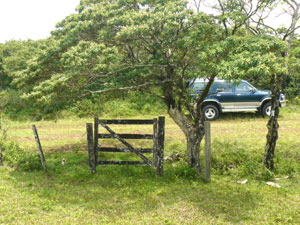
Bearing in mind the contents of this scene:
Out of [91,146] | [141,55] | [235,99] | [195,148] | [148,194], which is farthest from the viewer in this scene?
[235,99]

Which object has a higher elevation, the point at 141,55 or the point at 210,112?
the point at 141,55

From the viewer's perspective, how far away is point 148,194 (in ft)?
24.1

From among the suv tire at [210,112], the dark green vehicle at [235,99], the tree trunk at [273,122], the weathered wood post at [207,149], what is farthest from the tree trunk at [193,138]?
the suv tire at [210,112]

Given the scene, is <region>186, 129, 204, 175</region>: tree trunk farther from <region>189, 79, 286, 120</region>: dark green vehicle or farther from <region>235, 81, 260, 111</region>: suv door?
<region>235, 81, 260, 111</region>: suv door

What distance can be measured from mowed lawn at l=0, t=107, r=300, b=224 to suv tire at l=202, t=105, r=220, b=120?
4684mm

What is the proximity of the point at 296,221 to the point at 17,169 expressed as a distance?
26.8 ft

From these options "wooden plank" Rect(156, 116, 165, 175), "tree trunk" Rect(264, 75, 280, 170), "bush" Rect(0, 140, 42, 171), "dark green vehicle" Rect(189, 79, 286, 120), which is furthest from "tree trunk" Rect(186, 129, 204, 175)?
"dark green vehicle" Rect(189, 79, 286, 120)

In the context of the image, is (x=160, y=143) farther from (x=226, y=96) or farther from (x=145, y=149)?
(x=226, y=96)

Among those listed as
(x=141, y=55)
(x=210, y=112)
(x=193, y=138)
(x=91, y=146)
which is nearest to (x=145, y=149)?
(x=193, y=138)

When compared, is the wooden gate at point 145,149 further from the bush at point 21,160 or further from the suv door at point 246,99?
the suv door at point 246,99

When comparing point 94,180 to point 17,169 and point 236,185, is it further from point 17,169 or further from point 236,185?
point 236,185

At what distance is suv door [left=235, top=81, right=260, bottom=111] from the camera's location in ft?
51.8

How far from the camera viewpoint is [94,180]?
8.34m

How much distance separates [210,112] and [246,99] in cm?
210
